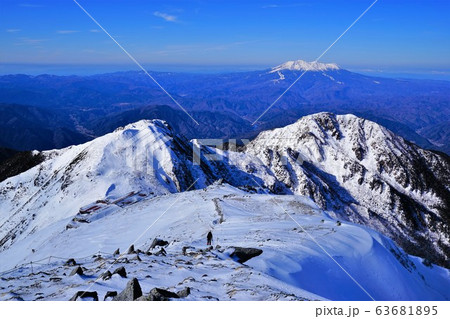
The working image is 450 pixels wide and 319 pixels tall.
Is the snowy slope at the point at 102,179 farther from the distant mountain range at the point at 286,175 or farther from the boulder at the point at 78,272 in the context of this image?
the boulder at the point at 78,272

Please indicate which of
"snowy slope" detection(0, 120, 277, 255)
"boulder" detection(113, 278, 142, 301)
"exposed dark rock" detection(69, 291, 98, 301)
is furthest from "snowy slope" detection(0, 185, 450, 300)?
"snowy slope" detection(0, 120, 277, 255)

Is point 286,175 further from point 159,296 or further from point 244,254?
point 159,296

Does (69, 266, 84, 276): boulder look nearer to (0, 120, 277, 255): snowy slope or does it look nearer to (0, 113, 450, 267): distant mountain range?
(0, 120, 277, 255): snowy slope

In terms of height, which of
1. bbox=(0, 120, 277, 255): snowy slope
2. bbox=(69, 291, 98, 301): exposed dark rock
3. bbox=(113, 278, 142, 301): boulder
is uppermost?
bbox=(113, 278, 142, 301): boulder

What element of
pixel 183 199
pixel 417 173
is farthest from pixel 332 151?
pixel 183 199

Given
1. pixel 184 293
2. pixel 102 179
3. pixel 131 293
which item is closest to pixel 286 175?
pixel 102 179
